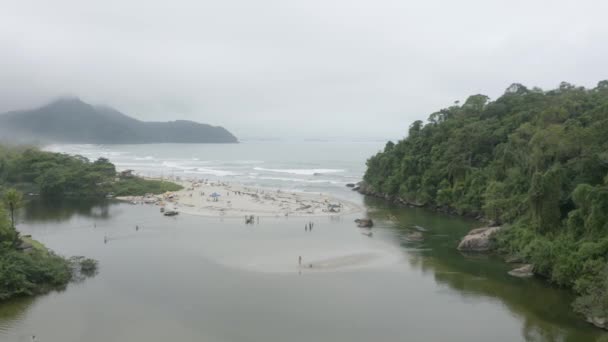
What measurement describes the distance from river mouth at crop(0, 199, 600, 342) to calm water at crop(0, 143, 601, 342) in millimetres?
103

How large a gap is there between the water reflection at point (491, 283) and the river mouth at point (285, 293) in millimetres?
97

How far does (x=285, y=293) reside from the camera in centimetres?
3347

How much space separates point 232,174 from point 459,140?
2834 inches

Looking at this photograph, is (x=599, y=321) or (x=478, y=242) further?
(x=478, y=242)

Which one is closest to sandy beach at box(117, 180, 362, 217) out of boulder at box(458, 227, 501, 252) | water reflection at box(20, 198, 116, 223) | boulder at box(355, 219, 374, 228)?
water reflection at box(20, 198, 116, 223)

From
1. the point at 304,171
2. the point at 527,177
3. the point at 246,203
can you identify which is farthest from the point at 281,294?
the point at 304,171

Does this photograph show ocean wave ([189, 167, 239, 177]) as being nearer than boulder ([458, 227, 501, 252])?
No

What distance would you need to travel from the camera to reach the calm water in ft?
89.4

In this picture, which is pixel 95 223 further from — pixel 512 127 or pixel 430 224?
pixel 512 127

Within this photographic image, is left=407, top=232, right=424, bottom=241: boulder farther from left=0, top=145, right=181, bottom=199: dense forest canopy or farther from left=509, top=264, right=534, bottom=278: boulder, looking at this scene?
left=0, top=145, right=181, bottom=199: dense forest canopy

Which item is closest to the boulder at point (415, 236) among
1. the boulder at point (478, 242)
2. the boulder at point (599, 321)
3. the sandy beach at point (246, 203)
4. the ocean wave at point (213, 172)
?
the boulder at point (478, 242)

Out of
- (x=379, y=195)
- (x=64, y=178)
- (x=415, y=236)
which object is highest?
(x=64, y=178)

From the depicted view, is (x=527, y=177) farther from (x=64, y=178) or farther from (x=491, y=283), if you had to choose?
(x=64, y=178)

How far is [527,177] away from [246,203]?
4262 cm
